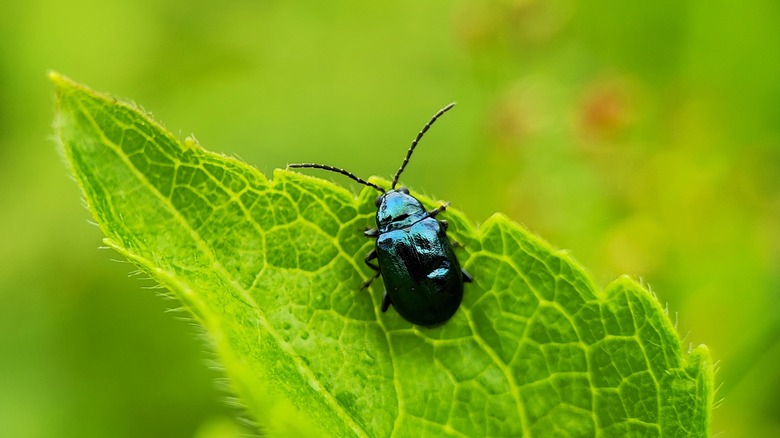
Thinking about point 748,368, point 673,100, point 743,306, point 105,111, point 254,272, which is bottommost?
point 748,368

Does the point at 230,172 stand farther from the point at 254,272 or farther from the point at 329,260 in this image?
the point at 329,260

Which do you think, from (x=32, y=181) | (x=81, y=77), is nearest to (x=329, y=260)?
(x=32, y=181)

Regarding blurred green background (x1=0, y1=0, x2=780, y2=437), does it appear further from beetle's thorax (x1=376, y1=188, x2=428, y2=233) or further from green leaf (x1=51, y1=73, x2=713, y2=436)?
green leaf (x1=51, y1=73, x2=713, y2=436)

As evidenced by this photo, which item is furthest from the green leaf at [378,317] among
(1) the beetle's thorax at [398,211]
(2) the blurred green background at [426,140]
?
(1) the beetle's thorax at [398,211]

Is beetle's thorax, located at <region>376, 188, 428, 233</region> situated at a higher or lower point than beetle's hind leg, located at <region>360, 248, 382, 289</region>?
higher

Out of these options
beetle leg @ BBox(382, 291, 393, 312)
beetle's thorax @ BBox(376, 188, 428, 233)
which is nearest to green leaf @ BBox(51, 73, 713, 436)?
beetle leg @ BBox(382, 291, 393, 312)

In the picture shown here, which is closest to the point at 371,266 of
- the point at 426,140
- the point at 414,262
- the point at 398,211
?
the point at 414,262

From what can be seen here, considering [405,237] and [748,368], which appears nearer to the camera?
[405,237]
